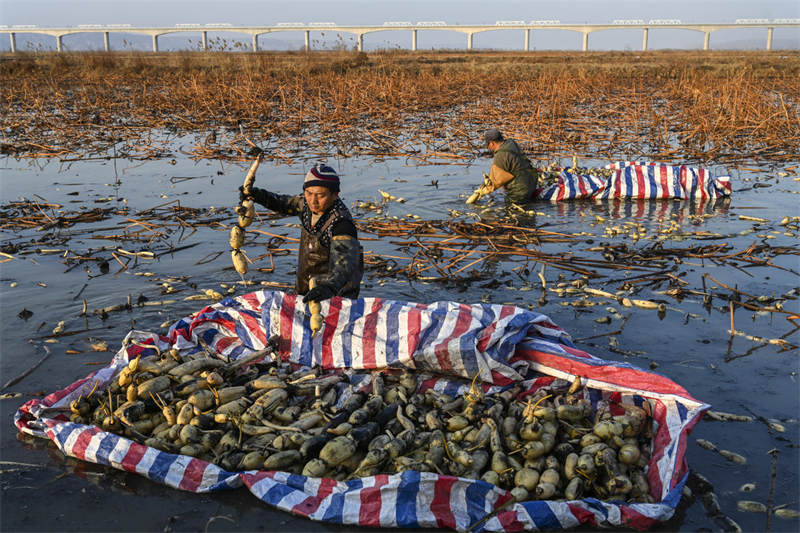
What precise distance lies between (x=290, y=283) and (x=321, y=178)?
1912 millimetres

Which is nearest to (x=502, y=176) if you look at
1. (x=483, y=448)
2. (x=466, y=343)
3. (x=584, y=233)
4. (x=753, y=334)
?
(x=584, y=233)

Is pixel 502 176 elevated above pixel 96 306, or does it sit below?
above

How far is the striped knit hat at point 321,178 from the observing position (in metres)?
3.98

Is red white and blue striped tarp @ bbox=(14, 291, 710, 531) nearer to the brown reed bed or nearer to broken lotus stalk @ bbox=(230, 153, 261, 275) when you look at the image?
broken lotus stalk @ bbox=(230, 153, 261, 275)

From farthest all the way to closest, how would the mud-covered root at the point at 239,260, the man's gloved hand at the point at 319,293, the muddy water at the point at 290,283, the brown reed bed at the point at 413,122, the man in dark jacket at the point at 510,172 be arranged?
the brown reed bed at the point at 413,122
the man in dark jacket at the point at 510,172
the mud-covered root at the point at 239,260
the man's gloved hand at the point at 319,293
the muddy water at the point at 290,283

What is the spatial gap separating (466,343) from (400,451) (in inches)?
38.3

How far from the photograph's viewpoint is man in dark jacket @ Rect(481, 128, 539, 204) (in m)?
8.28

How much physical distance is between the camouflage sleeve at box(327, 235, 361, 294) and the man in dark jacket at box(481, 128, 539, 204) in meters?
4.57

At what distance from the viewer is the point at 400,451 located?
2988mm

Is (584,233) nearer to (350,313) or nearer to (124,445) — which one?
(350,313)

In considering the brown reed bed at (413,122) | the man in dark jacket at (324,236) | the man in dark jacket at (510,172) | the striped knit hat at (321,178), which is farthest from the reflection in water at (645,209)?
the striped knit hat at (321,178)

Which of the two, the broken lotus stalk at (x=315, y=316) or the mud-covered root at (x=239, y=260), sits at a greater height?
the mud-covered root at (x=239, y=260)

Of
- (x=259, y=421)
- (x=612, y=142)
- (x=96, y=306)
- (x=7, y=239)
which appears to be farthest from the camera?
(x=612, y=142)

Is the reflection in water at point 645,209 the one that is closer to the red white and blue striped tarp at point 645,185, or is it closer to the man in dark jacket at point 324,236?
the red white and blue striped tarp at point 645,185
